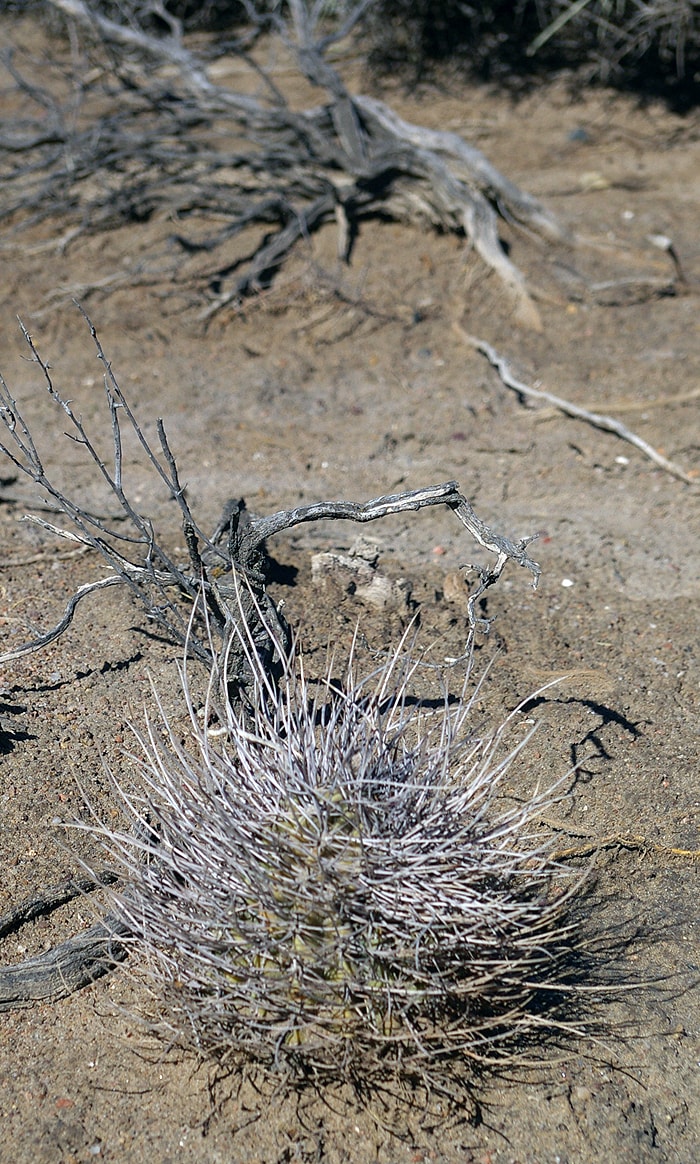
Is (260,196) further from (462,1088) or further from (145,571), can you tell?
(462,1088)

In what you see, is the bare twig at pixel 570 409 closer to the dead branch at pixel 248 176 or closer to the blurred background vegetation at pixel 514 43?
the dead branch at pixel 248 176

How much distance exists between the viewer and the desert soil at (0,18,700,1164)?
7.32 ft

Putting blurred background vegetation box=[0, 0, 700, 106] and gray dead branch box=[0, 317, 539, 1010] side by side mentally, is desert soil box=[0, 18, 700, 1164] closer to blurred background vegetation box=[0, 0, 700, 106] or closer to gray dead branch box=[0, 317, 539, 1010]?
gray dead branch box=[0, 317, 539, 1010]

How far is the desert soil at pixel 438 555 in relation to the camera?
7.32 feet

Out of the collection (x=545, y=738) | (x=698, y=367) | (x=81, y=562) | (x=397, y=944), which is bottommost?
(x=698, y=367)

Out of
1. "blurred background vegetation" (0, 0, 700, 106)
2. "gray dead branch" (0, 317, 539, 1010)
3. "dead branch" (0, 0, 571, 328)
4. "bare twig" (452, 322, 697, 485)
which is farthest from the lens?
"blurred background vegetation" (0, 0, 700, 106)

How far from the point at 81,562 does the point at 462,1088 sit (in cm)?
240

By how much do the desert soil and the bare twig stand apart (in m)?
0.06

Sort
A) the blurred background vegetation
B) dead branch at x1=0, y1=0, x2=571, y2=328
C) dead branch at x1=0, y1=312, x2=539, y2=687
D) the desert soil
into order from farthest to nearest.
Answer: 1. the blurred background vegetation
2. dead branch at x1=0, y1=0, x2=571, y2=328
3. dead branch at x1=0, y1=312, x2=539, y2=687
4. the desert soil

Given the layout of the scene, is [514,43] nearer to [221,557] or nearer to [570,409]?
[570,409]

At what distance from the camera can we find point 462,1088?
7.29 feet

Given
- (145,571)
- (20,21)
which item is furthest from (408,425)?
(20,21)

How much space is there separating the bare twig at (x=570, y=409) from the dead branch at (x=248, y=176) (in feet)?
1.52

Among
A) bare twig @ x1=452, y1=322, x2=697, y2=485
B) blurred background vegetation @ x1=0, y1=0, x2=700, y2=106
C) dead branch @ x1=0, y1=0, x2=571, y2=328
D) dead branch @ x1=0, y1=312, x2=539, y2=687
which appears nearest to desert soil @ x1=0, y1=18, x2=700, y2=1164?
bare twig @ x1=452, y1=322, x2=697, y2=485
